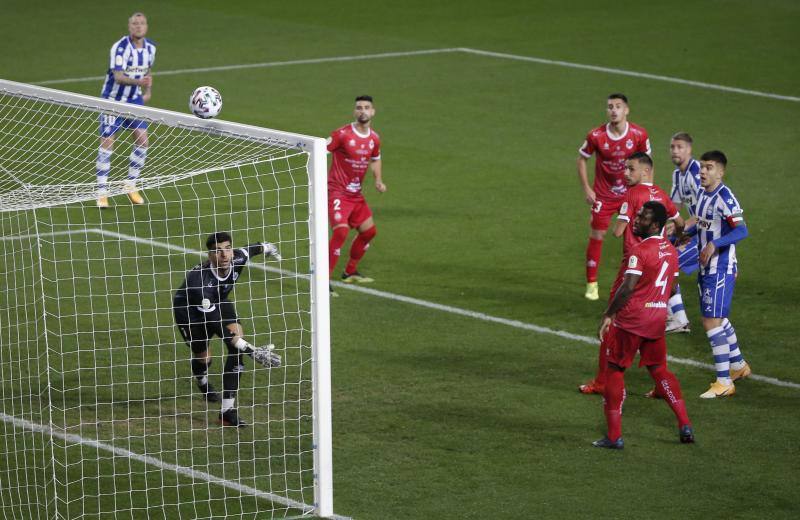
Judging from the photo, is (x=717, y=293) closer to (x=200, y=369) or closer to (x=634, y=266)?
(x=634, y=266)

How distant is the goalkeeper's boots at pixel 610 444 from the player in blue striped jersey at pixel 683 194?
7.83 feet

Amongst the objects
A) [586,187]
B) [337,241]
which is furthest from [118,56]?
[586,187]

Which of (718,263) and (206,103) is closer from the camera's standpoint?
(206,103)

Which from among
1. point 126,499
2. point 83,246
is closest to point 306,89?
point 83,246

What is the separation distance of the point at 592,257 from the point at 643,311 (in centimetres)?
399

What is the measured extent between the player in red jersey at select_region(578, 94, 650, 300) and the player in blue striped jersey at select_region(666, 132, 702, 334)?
38.6 inches

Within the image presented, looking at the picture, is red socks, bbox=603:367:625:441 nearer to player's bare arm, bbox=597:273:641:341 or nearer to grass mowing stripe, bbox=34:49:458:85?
player's bare arm, bbox=597:273:641:341

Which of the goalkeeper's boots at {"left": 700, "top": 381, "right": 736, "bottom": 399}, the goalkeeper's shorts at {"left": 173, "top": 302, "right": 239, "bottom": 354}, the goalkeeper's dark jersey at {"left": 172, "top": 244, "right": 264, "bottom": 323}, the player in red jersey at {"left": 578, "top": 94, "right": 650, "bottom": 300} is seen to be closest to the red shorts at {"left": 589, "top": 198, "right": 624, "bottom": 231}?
the player in red jersey at {"left": 578, "top": 94, "right": 650, "bottom": 300}

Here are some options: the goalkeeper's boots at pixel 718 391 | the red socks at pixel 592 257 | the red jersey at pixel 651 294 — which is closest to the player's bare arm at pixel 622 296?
the red jersey at pixel 651 294

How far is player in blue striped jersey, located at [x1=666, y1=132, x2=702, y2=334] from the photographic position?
40.1ft

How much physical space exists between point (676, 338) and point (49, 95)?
20.3ft

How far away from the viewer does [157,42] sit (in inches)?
1080

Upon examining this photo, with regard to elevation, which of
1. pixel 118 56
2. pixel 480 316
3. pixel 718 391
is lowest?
pixel 718 391

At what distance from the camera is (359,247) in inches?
565
